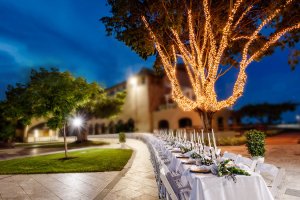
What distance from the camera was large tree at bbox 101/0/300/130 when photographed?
973 centimetres

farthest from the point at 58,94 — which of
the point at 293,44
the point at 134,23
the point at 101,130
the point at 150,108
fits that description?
the point at 101,130

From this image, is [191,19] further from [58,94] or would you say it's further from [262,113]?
[262,113]

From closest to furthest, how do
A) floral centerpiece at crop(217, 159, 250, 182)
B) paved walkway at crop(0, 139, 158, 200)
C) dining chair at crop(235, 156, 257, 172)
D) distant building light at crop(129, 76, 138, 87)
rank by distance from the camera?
floral centerpiece at crop(217, 159, 250, 182), dining chair at crop(235, 156, 257, 172), paved walkway at crop(0, 139, 158, 200), distant building light at crop(129, 76, 138, 87)

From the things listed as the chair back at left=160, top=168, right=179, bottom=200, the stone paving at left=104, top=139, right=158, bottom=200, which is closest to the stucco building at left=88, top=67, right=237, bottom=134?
the stone paving at left=104, top=139, right=158, bottom=200

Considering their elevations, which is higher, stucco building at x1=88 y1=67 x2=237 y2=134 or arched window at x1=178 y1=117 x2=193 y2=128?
stucco building at x1=88 y1=67 x2=237 y2=134

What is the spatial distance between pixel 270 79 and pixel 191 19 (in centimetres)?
16236

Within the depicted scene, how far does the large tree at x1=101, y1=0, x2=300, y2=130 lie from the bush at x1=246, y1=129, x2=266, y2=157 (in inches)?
129

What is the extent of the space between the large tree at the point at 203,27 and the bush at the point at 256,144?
129 inches

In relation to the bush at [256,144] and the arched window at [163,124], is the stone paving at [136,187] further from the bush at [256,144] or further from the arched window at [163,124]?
the arched window at [163,124]

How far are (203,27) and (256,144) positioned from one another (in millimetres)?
6105

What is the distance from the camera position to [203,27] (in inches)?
444

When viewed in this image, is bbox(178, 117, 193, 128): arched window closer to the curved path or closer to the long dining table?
the curved path

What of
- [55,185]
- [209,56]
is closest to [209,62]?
[209,56]

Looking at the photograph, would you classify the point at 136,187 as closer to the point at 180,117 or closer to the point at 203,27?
the point at 203,27
